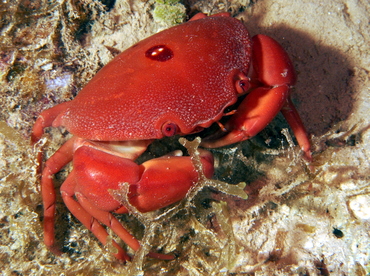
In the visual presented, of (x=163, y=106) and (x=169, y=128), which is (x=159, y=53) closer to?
(x=163, y=106)

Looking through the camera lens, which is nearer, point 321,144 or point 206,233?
point 206,233

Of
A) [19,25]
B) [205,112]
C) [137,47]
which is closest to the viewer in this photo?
[205,112]

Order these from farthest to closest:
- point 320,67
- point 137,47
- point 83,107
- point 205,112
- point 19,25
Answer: point 320,67
point 19,25
point 137,47
point 83,107
point 205,112

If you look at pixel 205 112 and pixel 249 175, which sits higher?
pixel 205 112

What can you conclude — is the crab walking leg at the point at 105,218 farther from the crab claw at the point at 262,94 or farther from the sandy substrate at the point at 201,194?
the crab claw at the point at 262,94

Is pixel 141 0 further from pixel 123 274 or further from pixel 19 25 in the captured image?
pixel 123 274

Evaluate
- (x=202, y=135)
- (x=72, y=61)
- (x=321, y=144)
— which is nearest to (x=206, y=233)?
(x=202, y=135)

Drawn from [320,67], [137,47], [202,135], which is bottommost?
[202,135]

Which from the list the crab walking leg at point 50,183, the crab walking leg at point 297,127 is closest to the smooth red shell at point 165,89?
the crab walking leg at point 50,183
